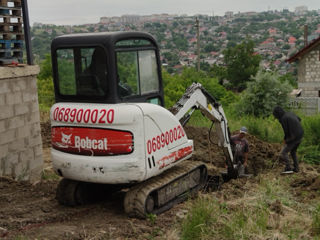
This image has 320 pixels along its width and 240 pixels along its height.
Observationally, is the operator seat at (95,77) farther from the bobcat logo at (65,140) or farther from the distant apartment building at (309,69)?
the distant apartment building at (309,69)

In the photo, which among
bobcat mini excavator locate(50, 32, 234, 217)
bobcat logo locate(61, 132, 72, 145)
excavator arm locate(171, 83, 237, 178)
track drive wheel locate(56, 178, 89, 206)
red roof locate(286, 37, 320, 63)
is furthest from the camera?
red roof locate(286, 37, 320, 63)

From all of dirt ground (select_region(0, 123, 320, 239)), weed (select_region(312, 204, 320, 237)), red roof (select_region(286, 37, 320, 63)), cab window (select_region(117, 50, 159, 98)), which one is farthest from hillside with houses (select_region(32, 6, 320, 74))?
weed (select_region(312, 204, 320, 237))

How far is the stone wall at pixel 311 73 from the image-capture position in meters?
30.2

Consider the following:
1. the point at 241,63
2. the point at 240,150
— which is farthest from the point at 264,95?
the point at 241,63

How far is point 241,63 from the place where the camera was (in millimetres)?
46625

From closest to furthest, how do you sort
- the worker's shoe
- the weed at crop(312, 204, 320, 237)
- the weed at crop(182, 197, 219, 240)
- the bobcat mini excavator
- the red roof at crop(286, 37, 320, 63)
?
the weed at crop(182, 197, 219, 240) → the weed at crop(312, 204, 320, 237) → the bobcat mini excavator → the worker's shoe → the red roof at crop(286, 37, 320, 63)

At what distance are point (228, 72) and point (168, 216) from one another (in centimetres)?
4108

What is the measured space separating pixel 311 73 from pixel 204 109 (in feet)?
73.0

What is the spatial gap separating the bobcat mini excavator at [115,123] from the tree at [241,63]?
39118 mm

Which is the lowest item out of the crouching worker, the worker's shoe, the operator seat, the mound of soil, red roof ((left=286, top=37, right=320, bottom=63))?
the mound of soil

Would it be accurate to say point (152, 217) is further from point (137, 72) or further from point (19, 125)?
point (19, 125)

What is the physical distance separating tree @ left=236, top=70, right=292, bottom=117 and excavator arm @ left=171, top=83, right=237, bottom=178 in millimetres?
12736

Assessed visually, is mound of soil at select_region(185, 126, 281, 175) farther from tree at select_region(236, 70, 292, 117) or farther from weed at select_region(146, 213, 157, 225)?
tree at select_region(236, 70, 292, 117)

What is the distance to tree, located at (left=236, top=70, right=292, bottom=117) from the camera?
2320 centimetres
